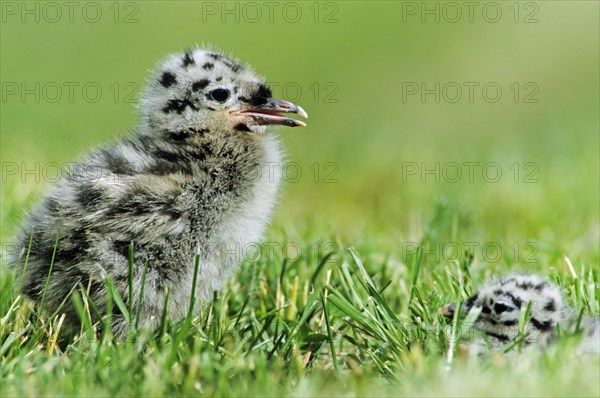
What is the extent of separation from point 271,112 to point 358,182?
11.6 feet

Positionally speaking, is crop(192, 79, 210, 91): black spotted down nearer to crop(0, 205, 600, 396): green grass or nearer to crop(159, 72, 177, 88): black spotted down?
crop(159, 72, 177, 88): black spotted down

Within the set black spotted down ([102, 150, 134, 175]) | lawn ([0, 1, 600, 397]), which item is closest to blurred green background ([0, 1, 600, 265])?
lawn ([0, 1, 600, 397])

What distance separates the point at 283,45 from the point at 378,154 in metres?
7.80

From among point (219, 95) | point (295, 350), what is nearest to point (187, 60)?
point (219, 95)

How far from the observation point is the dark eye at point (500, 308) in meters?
4.34

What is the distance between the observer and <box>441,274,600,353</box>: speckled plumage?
4230 millimetres

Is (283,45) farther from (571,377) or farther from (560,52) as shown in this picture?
(571,377)

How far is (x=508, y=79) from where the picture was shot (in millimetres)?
14906

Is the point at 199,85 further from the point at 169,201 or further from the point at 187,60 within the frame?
the point at 169,201

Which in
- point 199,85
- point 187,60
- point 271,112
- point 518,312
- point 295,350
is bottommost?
point 295,350

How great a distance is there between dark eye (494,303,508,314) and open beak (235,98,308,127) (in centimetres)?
152

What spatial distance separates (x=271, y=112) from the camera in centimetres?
527

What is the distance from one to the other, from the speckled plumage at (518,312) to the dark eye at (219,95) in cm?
162

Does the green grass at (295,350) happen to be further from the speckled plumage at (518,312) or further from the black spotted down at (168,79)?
the black spotted down at (168,79)
